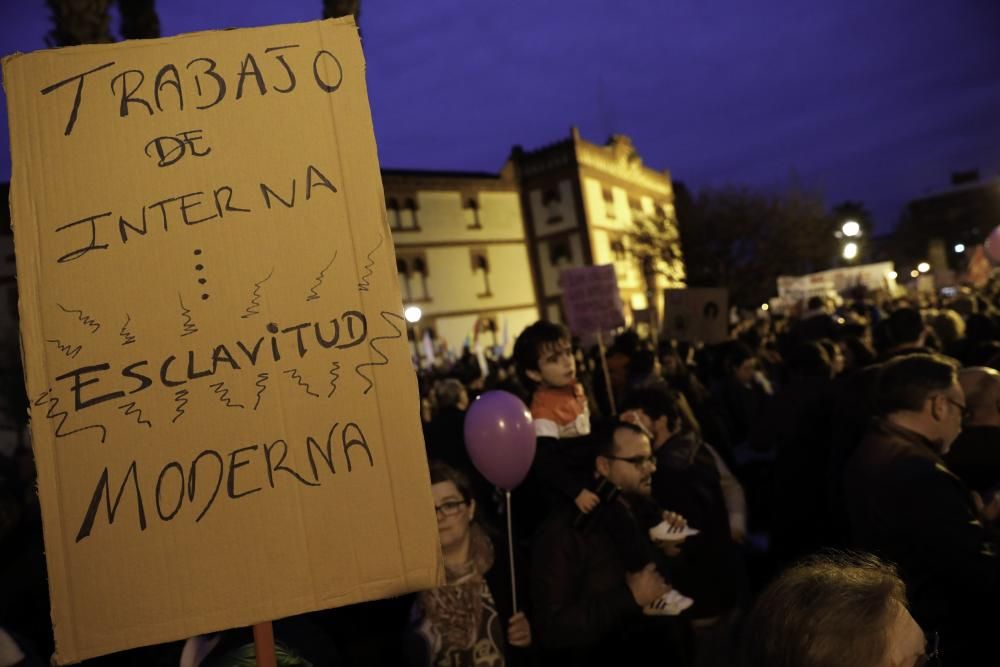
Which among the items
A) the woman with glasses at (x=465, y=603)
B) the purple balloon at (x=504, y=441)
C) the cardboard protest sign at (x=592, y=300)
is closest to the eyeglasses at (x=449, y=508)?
the woman with glasses at (x=465, y=603)

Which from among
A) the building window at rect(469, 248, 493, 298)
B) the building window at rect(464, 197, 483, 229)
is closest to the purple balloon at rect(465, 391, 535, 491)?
the building window at rect(469, 248, 493, 298)

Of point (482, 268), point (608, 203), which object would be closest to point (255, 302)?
point (482, 268)

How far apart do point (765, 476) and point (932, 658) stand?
4.70 metres

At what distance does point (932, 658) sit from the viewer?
166 cm

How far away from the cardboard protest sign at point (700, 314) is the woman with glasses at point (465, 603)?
7.22 metres

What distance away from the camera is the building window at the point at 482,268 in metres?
36.0

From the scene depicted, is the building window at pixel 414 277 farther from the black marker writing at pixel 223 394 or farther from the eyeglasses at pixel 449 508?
the black marker writing at pixel 223 394

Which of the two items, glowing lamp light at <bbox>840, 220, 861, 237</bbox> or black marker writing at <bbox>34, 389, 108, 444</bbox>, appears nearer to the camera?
black marker writing at <bbox>34, 389, 108, 444</bbox>

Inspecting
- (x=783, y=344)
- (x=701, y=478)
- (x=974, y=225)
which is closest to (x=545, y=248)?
(x=783, y=344)

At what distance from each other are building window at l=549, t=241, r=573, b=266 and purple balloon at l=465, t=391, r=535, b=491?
3344cm

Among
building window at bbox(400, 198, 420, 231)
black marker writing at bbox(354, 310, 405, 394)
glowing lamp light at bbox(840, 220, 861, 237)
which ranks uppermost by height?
building window at bbox(400, 198, 420, 231)

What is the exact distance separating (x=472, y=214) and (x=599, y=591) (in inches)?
1327

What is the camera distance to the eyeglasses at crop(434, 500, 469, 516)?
2.79 metres

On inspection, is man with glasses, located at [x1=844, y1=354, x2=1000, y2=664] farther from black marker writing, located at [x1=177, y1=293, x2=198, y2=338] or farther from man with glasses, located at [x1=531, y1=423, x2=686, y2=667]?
black marker writing, located at [x1=177, y1=293, x2=198, y2=338]
